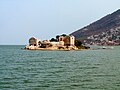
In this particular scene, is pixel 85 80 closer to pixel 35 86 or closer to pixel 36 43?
pixel 35 86

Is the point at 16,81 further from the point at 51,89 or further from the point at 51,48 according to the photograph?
the point at 51,48

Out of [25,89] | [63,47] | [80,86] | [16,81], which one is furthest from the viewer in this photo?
[63,47]

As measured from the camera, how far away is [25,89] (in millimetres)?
25156

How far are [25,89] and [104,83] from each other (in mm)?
7594

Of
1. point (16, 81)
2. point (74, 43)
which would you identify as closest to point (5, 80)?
point (16, 81)

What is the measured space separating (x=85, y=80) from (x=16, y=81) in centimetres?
674

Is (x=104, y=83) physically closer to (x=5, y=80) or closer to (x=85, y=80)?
(x=85, y=80)

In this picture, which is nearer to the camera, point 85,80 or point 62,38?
point 85,80

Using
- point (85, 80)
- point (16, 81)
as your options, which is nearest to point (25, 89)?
point (16, 81)

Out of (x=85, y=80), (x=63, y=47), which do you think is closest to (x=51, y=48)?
(x=63, y=47)

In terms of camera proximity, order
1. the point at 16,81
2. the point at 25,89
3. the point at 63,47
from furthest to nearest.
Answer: the point at 63,47
the point at 16,81
the point at 25,89

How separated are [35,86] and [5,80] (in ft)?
15.8

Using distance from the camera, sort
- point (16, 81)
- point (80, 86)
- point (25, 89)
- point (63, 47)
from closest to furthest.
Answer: point (25, 89) → point (80, 86) → point (16, 81) → point (63, 47)

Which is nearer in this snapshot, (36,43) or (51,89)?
(51,89)
